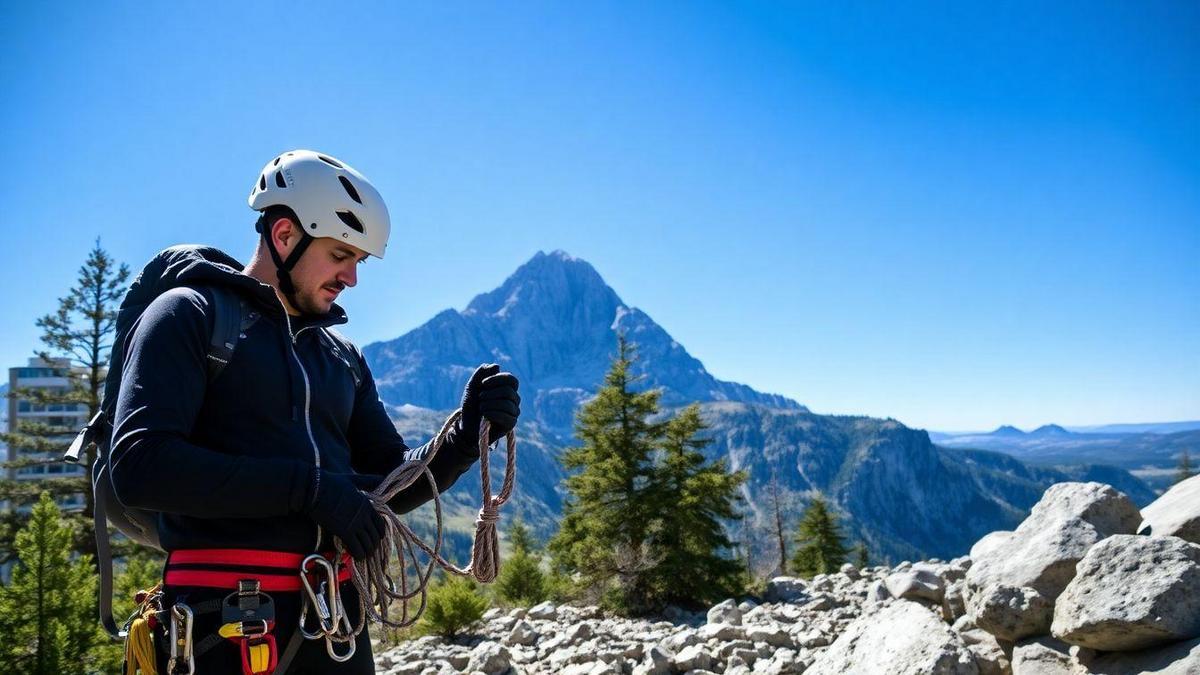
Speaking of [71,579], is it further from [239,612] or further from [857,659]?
[857,659]

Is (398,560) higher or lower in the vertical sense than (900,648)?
higher

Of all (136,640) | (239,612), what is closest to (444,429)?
(239,612)

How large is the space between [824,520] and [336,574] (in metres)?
40.0

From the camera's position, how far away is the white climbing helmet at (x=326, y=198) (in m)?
2.82

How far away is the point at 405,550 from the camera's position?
9.12ft

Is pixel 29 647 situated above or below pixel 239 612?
below

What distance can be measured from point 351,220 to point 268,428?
98 centimetres

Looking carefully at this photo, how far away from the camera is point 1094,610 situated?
4727mm

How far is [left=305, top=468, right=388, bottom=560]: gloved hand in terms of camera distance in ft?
7.59

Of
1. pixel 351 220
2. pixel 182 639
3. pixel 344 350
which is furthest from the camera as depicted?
pixel 344 350

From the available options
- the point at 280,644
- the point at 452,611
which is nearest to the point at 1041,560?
the point at 280,644

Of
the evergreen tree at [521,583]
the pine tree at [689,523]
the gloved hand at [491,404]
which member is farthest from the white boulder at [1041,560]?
the evergreen tree at [521,583]

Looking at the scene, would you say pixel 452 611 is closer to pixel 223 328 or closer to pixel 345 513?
pixel 345 513

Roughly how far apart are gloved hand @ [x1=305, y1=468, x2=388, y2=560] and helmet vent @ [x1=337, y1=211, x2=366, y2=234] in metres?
1.11
